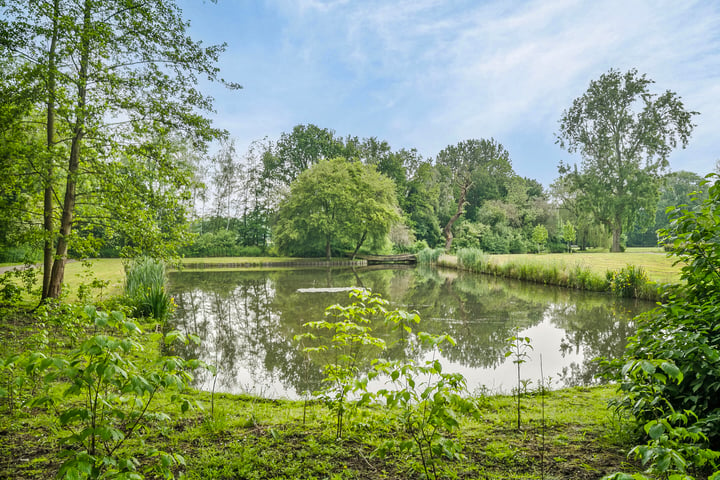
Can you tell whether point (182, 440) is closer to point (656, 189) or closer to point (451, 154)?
point (656, 189)

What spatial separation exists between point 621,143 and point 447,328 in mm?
26144

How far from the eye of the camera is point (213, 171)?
30.5 metres

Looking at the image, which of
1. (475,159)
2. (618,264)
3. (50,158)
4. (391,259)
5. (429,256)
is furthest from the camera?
(475,159)

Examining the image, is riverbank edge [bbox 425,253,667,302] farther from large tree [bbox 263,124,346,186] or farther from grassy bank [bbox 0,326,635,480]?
large tree [bbox 263,124,346,186]

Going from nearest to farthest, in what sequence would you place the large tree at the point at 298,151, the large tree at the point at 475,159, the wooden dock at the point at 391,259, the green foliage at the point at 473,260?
the green foliage at the point at 473,260 → the wooden dock at the point at 391,259 → the large tree at the point at 298,151 → the large tree at the point at 475,159

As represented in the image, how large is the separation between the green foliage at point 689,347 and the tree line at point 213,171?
6.15 metres

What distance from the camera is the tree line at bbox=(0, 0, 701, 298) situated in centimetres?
581

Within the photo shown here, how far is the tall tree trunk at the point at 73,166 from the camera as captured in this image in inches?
228

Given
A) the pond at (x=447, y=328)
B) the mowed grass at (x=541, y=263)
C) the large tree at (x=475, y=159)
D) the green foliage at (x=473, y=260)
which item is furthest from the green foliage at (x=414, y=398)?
the large tree at (x=475, y=159)

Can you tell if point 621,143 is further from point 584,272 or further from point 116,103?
point 116,103

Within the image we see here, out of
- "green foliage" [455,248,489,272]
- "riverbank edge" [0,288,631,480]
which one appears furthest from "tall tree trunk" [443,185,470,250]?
"riverbank edge" [0,288,631,480]

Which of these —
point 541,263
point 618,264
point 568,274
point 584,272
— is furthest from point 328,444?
point 618,264

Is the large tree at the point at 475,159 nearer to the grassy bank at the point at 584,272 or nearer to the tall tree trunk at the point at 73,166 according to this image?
the grassy bank at the point at 584,272

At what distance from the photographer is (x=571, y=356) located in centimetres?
545
